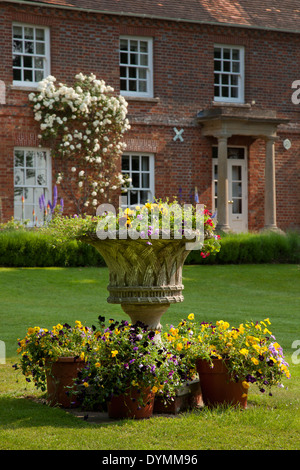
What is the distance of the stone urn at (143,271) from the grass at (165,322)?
888 millimetres

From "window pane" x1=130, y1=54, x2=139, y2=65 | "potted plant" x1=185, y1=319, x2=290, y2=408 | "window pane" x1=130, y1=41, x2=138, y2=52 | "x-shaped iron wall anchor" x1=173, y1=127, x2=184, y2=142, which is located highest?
"window pane" x1=130, y1=41, x2=138, y2=52

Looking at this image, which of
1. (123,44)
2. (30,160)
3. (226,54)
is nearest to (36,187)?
(30,160)

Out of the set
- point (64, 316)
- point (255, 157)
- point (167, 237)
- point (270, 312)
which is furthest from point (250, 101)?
point (167, 237)

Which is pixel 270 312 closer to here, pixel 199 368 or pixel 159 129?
pixel 199 368

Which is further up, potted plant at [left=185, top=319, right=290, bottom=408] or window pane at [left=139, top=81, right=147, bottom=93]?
window pane at [left=139, top=81, right=147, bottom=93]

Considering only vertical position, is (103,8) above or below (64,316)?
above

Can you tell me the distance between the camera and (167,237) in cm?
591

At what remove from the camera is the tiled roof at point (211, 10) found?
19.3 metres

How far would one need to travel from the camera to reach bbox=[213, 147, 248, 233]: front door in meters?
21.0

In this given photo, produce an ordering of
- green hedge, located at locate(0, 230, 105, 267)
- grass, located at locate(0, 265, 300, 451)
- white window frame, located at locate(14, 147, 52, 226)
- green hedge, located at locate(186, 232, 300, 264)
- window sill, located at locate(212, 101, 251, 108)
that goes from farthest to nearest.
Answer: window sill, located at locate(212, 101, 251, 108) → white window frame, located at locate(14, 147, 52, 226) → green hedge, located at locate(186, 232, 300, 264) → green hedge, located at locate(0, 230, 105, 267) → grass, located at locate(0, 265, 300, 451)

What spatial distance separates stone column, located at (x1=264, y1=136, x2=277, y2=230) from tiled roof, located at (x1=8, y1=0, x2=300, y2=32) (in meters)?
3.34

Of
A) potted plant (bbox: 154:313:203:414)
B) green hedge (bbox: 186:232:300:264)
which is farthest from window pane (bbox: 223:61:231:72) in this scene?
potted plant (bbox: 154:313:203:414)

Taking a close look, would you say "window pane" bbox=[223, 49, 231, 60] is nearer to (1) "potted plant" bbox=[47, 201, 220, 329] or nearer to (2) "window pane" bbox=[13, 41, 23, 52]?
(2) "window pane" bbox=[13, 41, 23, 52]

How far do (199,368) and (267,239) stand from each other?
11826mm
